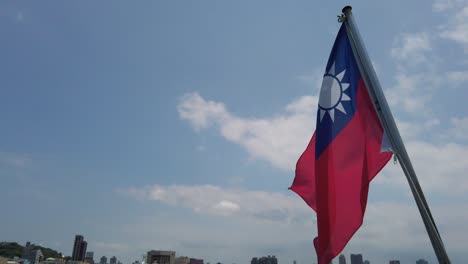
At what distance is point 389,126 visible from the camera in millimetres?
8609

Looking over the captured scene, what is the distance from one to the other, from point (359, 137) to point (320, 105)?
1.33m

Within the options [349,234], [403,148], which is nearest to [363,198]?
[349,234]

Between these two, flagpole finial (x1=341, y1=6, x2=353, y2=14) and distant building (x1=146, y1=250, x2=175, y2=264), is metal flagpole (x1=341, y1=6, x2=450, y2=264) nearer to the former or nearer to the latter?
flagpole finial (x1=341, y1=6, x2=353, y2=14)

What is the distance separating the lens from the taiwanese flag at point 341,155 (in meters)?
9.19

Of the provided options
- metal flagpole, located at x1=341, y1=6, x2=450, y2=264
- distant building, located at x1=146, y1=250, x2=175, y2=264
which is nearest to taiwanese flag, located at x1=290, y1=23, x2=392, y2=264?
metal flagpole, located at x1=341, y1=6, x2=450, y2=264

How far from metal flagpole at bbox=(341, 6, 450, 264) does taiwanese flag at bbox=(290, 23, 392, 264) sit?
35 cm

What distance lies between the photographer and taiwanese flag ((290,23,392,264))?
362 inches

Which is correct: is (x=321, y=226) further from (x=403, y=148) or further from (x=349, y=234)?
(x=403, y=148)

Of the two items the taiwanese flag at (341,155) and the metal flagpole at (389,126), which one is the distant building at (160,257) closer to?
the taiwanese flag at (341,155)

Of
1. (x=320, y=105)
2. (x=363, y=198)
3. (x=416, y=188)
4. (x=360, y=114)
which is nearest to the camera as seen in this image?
(x=416, y=188)

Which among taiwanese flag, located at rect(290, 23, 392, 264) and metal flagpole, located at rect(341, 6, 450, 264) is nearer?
metal flagpole, located at rect(341, 6, 450, 264)

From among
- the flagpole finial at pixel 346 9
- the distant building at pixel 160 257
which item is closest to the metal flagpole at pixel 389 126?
the flagpole finial at pixel 346 9

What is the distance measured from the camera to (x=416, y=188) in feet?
25.9

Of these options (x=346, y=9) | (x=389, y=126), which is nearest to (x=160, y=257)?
(x=346, y=9)
